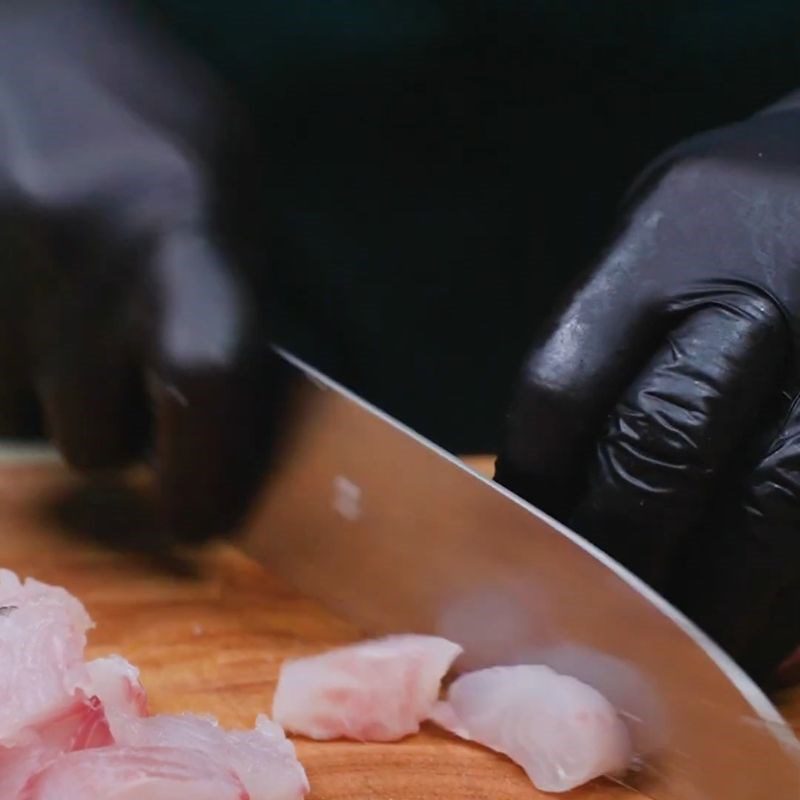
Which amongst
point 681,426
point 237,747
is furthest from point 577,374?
point 237,747

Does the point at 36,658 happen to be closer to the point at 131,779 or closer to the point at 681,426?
the point at 131,779

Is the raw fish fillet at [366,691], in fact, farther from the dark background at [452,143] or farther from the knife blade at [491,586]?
the dark background at [452,143]

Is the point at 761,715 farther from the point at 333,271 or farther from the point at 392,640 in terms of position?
the point at 333,271

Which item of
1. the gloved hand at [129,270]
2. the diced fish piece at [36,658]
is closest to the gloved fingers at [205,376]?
the gloved hand at [129,270]

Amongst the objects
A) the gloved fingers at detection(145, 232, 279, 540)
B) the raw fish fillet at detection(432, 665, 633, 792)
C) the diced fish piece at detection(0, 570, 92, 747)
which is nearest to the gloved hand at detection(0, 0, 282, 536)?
the gloved fingers at detection(145, 232, 279, 540)

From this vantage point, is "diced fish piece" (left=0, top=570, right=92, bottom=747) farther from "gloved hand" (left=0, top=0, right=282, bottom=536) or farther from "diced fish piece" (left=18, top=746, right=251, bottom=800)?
"gloved hand" (left=0, top=0, right=282, bottom=536)

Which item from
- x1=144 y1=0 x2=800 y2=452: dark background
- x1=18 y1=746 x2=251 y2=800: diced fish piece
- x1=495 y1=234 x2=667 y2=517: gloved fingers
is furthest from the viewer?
x1=144 y1=0 x2=800 y2=452: dark background
